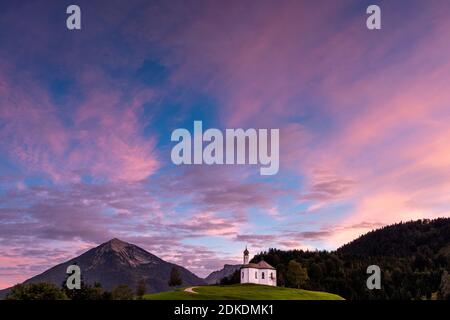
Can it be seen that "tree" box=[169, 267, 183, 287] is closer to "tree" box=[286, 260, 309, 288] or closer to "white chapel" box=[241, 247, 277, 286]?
"white chapel" box=[241, 247, 277, 286]

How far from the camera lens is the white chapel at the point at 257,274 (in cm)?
17350

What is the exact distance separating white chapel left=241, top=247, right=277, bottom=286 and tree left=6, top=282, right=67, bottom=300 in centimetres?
11255

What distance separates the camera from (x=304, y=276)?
623 feet

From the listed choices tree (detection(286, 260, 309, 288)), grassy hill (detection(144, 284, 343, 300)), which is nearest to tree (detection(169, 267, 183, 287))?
grassy hill (detection(144, 284, 343, 300))

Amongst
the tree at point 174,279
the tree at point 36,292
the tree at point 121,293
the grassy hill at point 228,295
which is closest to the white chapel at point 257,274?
the tree at point 174,279

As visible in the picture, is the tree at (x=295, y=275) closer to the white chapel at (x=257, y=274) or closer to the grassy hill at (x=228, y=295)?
the white chapel at (x=257, y=274)

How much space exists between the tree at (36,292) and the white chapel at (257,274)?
113 meters

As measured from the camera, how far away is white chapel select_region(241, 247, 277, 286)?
17350cm
